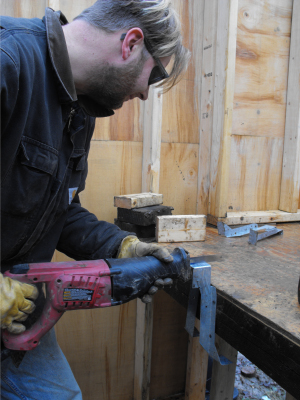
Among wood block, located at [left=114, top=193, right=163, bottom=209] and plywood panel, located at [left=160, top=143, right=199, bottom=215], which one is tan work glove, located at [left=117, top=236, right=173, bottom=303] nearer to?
wood block, located at [left=114, top=193, right=163, bottom=209]

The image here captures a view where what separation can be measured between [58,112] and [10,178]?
273 mm

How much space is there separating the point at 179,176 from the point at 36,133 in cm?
165

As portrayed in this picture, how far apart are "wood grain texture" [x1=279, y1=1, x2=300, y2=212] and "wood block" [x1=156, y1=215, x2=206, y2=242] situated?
3.40 feet

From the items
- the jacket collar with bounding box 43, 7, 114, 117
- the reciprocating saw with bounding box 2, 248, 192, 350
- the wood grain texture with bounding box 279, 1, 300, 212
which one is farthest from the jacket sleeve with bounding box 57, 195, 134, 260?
the wood grain texture with bounding box 279, 1, 300, 212

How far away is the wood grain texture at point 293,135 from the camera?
2.51 meters

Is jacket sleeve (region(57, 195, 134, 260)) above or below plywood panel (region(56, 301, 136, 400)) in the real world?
above

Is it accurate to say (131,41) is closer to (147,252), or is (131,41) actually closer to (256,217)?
(147,252)

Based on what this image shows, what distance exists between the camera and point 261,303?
115cm

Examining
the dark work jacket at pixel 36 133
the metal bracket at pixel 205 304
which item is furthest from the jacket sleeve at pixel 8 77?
the metal bracket at pixel 205 304

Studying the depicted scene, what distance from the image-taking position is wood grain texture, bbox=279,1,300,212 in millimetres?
2510

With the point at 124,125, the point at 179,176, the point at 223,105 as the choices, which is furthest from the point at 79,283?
the point at 223,105

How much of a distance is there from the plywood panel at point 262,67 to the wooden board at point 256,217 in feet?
2.14

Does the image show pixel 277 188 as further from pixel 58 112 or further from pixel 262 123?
pixel 58 112

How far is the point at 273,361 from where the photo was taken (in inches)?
38.2
